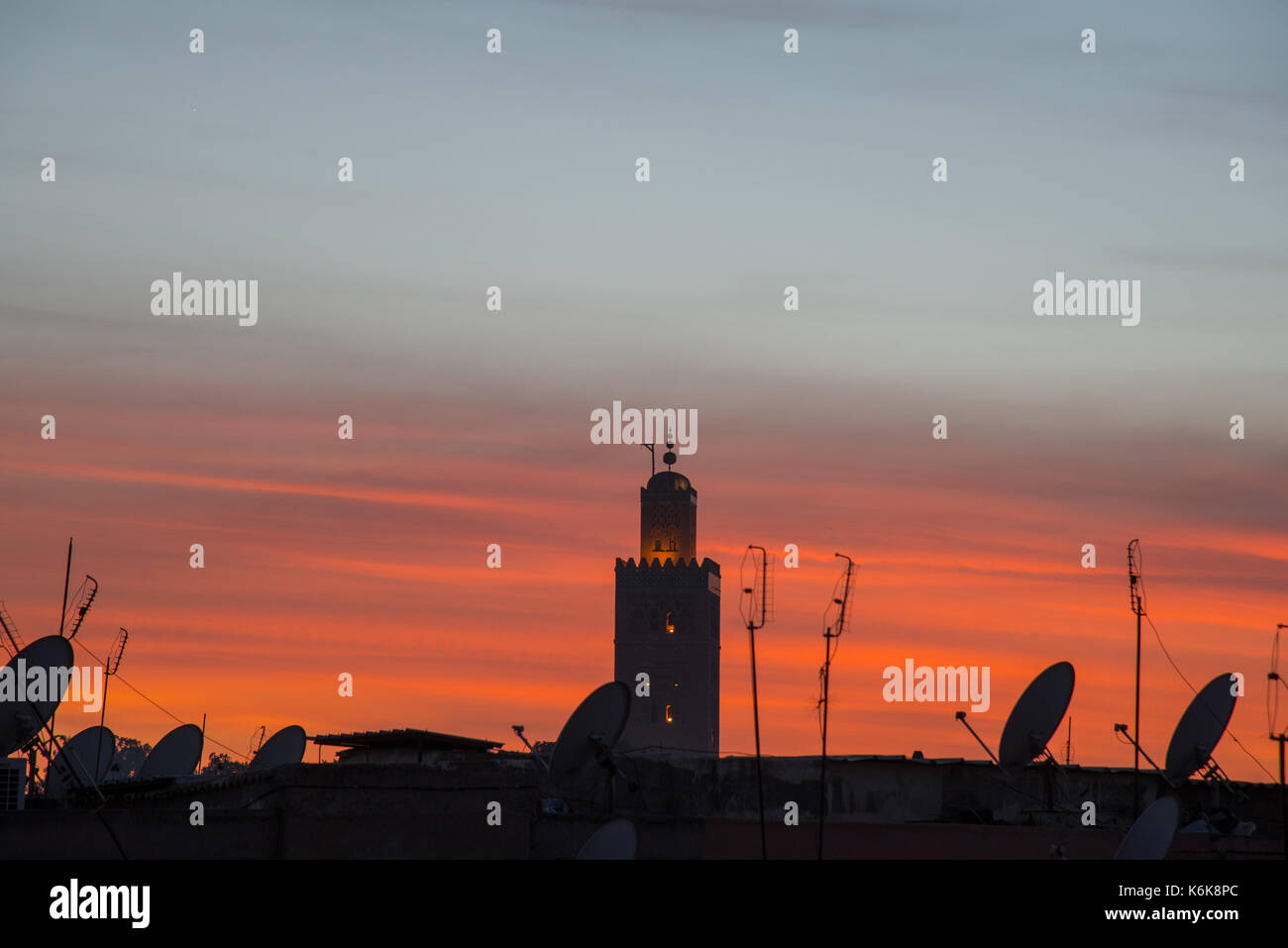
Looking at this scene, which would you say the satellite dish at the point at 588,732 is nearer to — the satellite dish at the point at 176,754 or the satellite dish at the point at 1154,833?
the satellite dish at the point at 1154,833

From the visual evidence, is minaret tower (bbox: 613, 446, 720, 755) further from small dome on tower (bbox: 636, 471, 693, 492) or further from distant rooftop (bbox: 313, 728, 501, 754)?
distant rooftop (bbox: 313, 728, 501, 754)

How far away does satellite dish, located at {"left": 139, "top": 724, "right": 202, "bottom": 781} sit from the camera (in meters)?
46.5

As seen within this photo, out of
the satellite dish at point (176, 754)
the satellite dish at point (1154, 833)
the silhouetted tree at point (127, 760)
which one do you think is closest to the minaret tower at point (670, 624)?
the silhouetted tree at point (127, 760)

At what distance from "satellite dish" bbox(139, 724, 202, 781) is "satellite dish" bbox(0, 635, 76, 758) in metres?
15.5

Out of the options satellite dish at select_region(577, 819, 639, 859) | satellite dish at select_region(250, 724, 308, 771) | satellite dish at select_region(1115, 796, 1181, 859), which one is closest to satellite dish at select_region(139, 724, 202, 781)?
satellite dish at select_region(250, 724, 308, 771)

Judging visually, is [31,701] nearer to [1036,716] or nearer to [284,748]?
[284,748]

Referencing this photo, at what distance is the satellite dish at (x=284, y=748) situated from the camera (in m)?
44.4

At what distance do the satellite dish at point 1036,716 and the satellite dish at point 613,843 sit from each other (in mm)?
10551

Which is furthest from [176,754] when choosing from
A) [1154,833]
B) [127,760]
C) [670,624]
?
[670,624]

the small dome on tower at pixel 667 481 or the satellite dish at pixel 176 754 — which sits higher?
the small dome on tower at pixel 667 481
